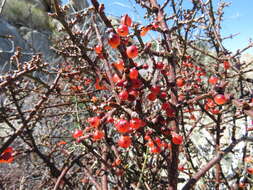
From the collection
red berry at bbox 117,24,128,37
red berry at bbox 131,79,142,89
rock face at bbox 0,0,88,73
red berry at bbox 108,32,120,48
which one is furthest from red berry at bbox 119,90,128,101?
rock face at bbox 0,0,88,73

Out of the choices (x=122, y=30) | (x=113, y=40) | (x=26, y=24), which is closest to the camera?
(x=113, y=40)

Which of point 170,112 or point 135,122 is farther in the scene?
point 170,112

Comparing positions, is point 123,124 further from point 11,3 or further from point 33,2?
point 33,2

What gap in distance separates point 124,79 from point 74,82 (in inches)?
68.8

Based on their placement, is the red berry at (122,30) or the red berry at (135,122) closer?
the red berry at (135,122)

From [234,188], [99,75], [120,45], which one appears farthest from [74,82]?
[234,188]

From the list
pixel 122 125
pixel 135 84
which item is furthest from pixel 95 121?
pixel 135 84

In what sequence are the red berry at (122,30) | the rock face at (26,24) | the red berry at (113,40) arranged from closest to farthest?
the red berry at (113,40) < the red berry at (122,30) < the rock face at (26,24)

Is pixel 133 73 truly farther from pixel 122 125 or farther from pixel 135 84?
pixel 122 125

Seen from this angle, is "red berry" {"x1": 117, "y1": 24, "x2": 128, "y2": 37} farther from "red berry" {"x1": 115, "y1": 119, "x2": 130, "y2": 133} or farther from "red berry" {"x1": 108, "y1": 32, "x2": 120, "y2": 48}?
"red berry" {"x1": 115, "y1": 119, "x2": 130, "y2": 133}

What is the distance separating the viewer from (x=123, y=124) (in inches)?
32.9

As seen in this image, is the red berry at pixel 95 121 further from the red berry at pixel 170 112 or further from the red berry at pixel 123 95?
the red berry at pixel 170 112

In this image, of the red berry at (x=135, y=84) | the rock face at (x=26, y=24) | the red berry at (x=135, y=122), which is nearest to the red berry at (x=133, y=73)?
the red berry at (x=135, y=84)

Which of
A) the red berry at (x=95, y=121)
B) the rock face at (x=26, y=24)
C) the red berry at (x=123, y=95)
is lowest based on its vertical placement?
the red berry at (x=95, y=121)
